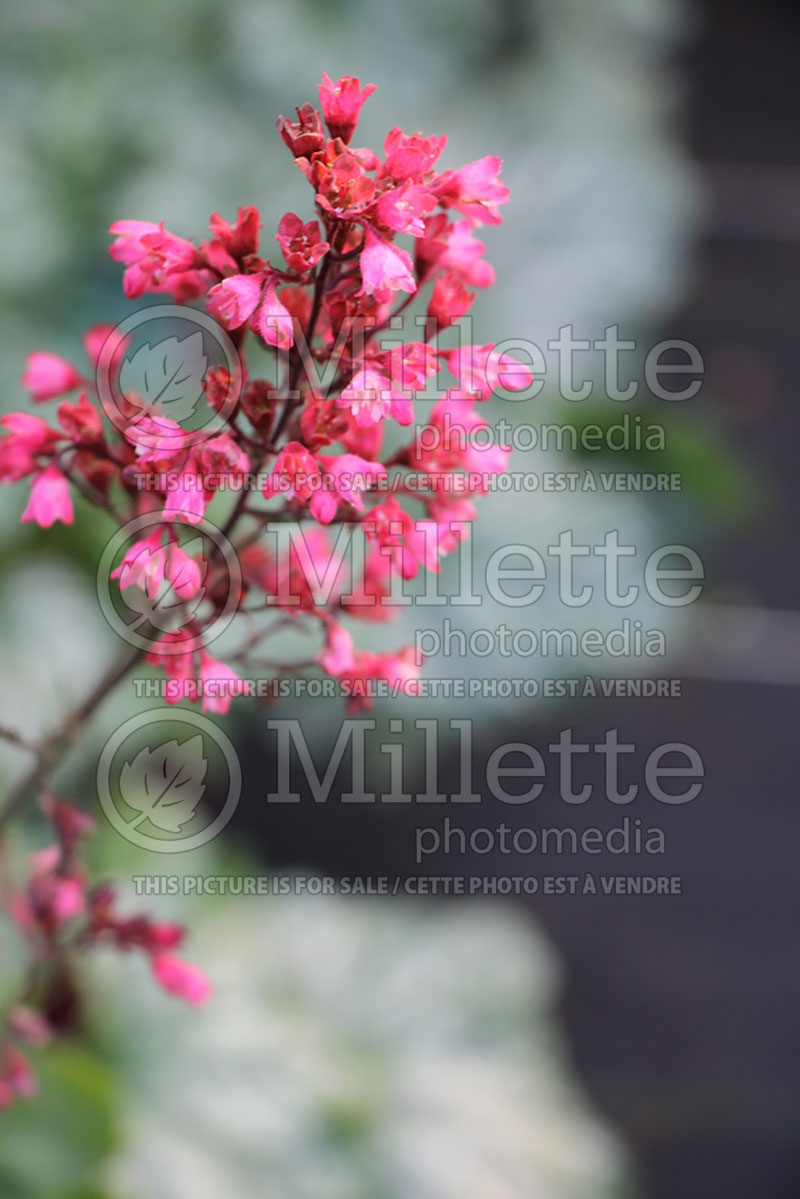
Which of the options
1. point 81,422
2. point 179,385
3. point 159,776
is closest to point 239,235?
point 81,422

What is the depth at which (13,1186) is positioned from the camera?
1041mm

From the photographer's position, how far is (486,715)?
194 cm

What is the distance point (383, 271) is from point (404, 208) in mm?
36

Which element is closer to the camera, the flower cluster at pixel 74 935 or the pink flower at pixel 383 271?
the pink flower at pixel 383 271

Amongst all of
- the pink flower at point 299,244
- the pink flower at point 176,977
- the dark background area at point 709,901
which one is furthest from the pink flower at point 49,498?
the dark background area at point 709,901

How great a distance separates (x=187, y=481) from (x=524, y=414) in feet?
4.66

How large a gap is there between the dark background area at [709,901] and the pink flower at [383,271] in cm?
155

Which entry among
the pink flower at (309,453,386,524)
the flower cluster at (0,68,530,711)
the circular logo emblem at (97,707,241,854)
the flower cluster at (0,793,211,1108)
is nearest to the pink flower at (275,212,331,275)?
the flower cluster at (0,68,530,711)

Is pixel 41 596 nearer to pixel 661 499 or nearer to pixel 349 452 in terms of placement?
pixel 349 452

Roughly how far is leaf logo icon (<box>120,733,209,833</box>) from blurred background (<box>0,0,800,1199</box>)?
62mm

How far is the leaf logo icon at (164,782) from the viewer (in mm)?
1437

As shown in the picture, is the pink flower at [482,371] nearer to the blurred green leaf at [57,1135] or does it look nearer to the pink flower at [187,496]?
the pink flower at [187,496]

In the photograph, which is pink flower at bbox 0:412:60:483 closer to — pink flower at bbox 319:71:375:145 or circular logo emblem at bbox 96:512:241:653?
circular logo emblem at bbox 96:512:241:653

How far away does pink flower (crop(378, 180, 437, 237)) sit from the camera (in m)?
0.54
